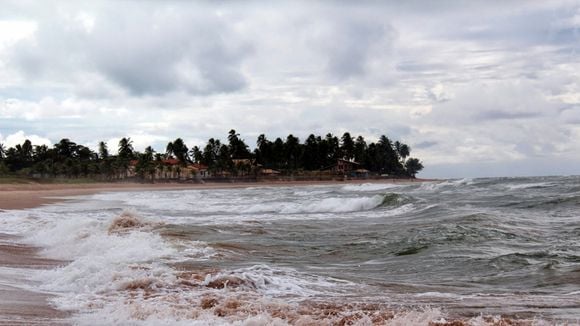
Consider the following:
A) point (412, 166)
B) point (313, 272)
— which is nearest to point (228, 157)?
point (412, 166)

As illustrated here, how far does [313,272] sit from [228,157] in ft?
377

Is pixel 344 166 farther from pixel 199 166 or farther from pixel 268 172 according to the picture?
pixel 199 166

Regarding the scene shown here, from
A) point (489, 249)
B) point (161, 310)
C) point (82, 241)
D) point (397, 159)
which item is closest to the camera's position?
point (161, 310)

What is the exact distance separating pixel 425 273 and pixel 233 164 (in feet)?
367

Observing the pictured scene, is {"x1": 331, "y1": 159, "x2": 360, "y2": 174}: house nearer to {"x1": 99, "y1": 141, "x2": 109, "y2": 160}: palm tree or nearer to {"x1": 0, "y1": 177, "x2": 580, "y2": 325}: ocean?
{"x1": 99, "y1": 141, "x2": 109, "y2": 160}: palm tree

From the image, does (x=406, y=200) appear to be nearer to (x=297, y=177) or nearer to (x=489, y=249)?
(x=489, y=249)

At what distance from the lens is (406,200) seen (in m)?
28.9

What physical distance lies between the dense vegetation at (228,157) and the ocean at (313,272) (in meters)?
92.2

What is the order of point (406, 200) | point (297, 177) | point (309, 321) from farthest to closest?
point (297, 177) < point (406, 200) < point (309, 321)

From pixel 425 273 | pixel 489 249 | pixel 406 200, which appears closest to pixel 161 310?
pixel 425 273

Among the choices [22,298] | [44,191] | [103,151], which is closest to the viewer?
[22,298]

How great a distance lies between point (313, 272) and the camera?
10227 millimetres

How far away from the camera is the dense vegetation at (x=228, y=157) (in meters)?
109

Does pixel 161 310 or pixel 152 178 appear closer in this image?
pixel 161 310
